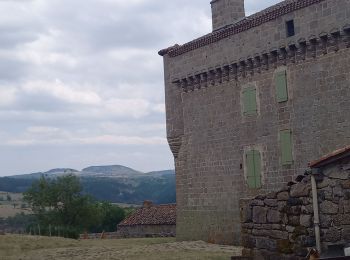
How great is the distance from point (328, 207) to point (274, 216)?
99cm

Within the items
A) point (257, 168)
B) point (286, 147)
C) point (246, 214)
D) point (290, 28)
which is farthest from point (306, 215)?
point (257, 168)

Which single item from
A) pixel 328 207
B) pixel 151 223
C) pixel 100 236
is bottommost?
pixel 100 236

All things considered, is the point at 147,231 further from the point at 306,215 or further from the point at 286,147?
the point at 306,215

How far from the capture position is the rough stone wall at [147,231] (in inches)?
1419

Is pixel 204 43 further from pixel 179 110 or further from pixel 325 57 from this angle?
pixel 325 57

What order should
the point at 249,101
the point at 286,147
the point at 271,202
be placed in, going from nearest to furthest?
the point at 271,202
the point at 286,147
the point at 249,101

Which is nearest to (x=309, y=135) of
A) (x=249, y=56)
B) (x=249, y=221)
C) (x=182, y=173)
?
(x=249, y=56)

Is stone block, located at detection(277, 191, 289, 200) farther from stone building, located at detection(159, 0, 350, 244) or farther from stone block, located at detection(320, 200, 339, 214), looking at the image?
stone building, located at detection(159, 0, 350, 244)

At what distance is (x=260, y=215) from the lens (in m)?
8.78

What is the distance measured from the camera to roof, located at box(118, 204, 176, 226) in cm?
3762

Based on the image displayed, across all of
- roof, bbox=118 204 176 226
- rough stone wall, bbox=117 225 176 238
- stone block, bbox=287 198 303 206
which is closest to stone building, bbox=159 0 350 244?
stone block, bbox=287 198 303 206

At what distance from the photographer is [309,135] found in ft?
59.4

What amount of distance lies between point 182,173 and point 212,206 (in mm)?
2498

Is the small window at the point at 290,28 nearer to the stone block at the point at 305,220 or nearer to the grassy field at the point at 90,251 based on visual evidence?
the grassy field at the point at 90,251
